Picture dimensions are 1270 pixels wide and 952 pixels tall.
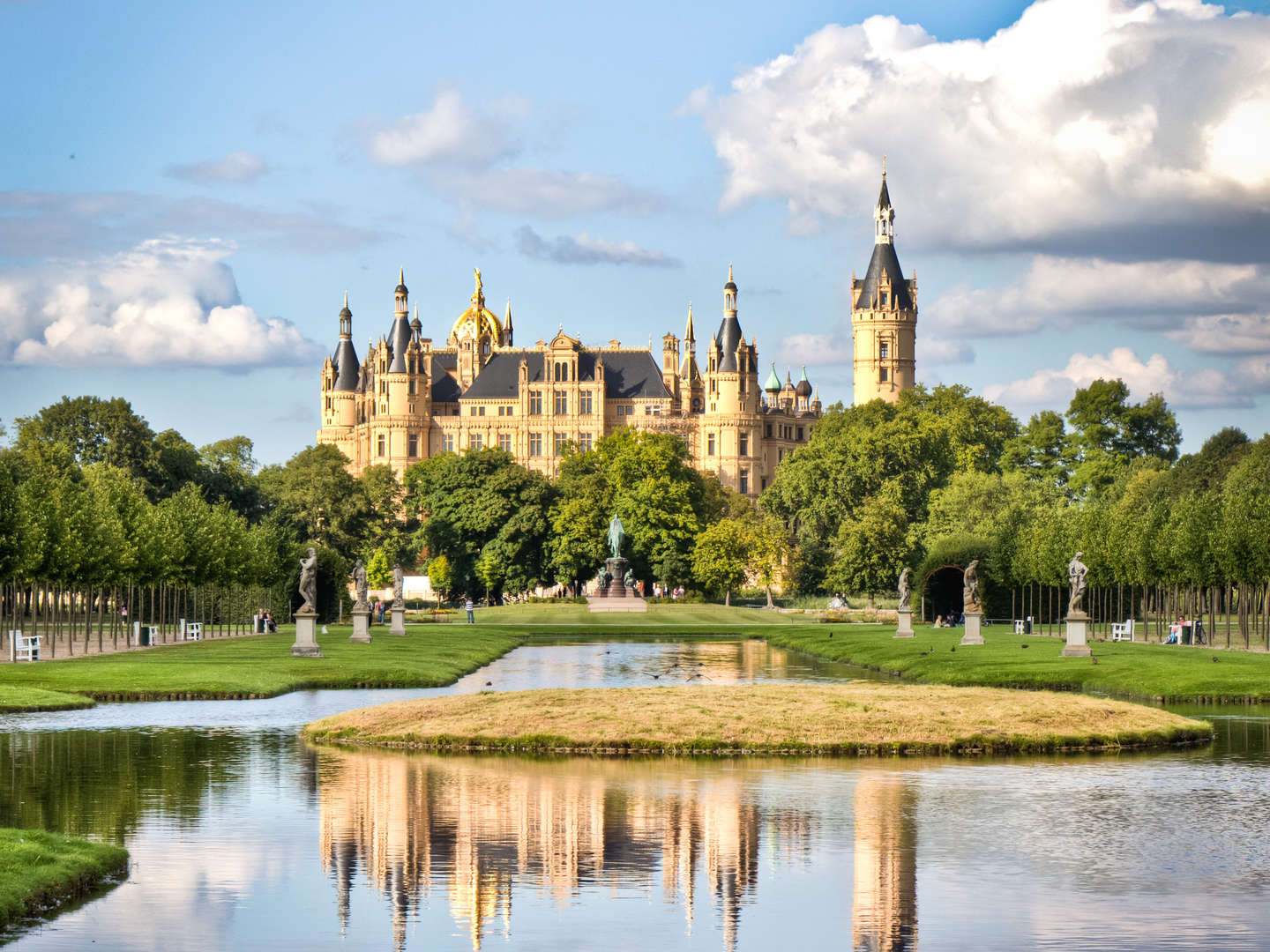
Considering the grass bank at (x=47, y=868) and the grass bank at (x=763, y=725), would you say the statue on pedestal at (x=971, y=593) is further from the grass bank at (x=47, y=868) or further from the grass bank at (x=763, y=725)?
the grass bank at (x=47, y=868)

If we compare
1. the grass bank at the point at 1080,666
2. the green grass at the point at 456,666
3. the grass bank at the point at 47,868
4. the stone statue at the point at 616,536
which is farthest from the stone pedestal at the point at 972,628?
the stone statue at the point at 616,536

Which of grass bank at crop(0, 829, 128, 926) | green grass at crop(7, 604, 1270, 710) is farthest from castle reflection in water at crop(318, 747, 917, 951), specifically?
green grass at crop(7, 604, 1270, 710)

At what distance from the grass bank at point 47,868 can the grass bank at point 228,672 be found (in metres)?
15.9

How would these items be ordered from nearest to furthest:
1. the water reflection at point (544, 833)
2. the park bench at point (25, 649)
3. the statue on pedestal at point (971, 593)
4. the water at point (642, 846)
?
the water at point (642, 846) → the water reflection at point (544, 833) → the park bench at point (25, 649) → the statue on pedestal at point (971, 593)

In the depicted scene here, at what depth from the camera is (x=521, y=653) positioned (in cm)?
5988

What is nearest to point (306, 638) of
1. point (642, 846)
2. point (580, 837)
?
point (580, 837)

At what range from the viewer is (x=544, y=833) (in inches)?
810

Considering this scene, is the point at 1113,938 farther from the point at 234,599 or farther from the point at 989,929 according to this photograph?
the point at 234,599

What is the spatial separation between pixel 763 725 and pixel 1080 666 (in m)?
17.1

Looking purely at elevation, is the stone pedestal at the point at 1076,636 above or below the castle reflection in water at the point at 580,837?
above

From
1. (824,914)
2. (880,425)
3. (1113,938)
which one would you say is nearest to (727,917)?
(824,914)

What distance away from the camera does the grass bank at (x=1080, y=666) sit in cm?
3944

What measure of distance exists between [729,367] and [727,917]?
564 ft

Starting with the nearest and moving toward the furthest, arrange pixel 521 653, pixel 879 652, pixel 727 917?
pixel 727 917
pixel 879 652
pixel 521 653
